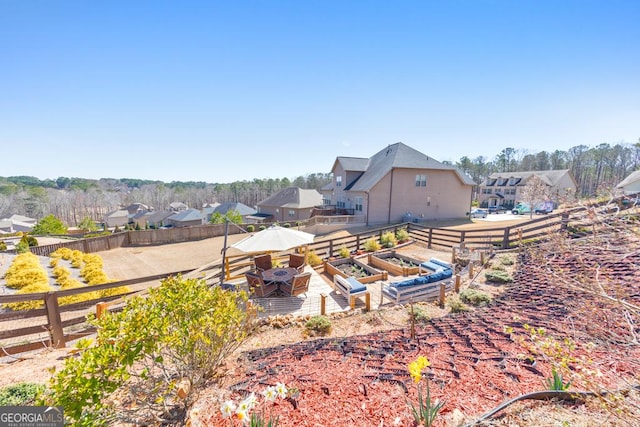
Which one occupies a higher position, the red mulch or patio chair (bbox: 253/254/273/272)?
the red mulch

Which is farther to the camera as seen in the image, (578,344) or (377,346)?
(377,346)

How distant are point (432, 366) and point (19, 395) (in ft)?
17.9

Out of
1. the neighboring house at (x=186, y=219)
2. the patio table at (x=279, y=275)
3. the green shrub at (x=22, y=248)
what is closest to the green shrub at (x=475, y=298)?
the patio table at (x=279, y=275)

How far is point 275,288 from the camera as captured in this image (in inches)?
336

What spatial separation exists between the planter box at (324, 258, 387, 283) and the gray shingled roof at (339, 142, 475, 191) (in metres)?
11.6

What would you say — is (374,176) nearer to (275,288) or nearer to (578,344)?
(275,288)

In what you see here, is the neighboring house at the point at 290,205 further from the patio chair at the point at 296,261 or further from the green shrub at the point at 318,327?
the green shrub at the point at 318,327

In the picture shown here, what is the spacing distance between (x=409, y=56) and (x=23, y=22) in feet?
46.5

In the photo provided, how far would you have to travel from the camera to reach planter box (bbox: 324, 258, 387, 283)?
1007 centimetres

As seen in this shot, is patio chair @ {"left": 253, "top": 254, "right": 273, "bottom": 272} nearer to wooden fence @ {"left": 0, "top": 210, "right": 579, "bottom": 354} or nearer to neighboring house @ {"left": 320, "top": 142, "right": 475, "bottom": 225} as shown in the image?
wooden fence @ {"left": 0, "top": 210, "right": 579, "bottom": 354}

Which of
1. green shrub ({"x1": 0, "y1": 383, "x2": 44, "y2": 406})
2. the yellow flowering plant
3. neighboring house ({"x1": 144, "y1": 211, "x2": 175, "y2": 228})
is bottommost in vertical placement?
neighboring house ({"x1": 144, "y1": 211, "x2": 175, "y2": 228})

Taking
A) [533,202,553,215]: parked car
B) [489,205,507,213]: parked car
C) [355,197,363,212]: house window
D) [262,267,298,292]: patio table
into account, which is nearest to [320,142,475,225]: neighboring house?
[355,197,363,212]: house window

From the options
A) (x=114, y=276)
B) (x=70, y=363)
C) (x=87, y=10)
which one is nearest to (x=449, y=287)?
(x=70, y=363)

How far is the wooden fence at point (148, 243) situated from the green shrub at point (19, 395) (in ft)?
6.70
